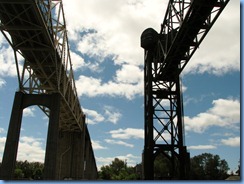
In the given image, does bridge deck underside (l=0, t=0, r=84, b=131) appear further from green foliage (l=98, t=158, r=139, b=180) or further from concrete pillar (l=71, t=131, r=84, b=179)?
green foliage (l=98, t=158, r=139, b=180)

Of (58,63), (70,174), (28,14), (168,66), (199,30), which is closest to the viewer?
(199,30)

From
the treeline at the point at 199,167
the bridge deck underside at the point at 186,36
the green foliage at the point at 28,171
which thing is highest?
the bridge deck underside at the point at 186,36

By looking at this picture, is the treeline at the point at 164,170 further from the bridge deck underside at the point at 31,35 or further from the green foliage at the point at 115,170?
the bridge deck underside at the point at 31,35

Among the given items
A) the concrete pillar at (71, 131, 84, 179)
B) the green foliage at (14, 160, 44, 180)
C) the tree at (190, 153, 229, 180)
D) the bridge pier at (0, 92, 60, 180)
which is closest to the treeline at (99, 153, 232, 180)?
the tree at (190, 153, 229, 180)

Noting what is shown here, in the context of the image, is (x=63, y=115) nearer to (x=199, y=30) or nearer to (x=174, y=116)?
(x=174, y=116)

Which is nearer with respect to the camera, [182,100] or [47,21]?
[47,21]

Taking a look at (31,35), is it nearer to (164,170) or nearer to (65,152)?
(65,152)

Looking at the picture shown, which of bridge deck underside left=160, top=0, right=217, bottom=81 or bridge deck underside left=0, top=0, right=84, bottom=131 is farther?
bridge deck underside left=0, top=0, right=84, bottom=131

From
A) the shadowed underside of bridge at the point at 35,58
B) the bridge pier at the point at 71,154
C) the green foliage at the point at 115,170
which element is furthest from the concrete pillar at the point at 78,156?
the green foliage at the point at 115,170

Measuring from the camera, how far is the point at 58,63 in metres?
27.9

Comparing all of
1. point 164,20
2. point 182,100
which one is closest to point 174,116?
point 182,100

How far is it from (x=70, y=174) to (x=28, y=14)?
118 ft

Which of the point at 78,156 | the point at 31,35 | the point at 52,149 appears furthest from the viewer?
the point at 78,156

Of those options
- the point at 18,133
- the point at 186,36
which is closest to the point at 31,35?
the point at 18,133
